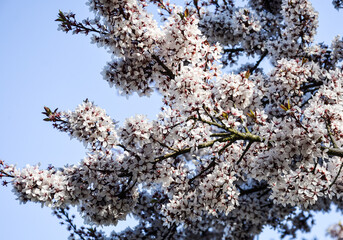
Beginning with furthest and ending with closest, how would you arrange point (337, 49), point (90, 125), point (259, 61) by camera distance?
1. point (259, 61)
2. point (337, 49)
3. point (90, 125)

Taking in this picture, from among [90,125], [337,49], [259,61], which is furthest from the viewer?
[259,61]

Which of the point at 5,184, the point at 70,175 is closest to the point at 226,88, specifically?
the point at 70,175

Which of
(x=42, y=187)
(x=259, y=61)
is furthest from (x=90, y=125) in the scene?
(x=259, y=61)

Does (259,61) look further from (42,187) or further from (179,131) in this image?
(42,187)

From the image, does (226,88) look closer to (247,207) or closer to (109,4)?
(109,4)

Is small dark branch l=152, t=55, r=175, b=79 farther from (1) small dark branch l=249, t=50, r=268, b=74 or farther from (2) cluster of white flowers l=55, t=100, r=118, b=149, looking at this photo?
(1) small dark branch l=249, t=50, r=268, b=74

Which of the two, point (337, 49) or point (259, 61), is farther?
point (259, 61)

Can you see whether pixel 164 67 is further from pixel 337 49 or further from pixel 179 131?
pixel 337 49

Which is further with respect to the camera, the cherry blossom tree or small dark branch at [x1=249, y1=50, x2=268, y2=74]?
small dark branch at [x1=249, y1=50, x2=268, y2=74]

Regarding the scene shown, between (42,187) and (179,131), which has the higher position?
(179,131)

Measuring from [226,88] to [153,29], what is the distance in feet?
5.76

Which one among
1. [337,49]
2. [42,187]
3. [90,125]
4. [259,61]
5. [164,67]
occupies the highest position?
[259,61]

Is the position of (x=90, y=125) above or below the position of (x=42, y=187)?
above

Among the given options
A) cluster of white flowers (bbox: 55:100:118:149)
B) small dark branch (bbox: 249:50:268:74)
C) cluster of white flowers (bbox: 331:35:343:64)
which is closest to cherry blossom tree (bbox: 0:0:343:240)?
cluster of white flowers (bbox: 55:100:118:149)
